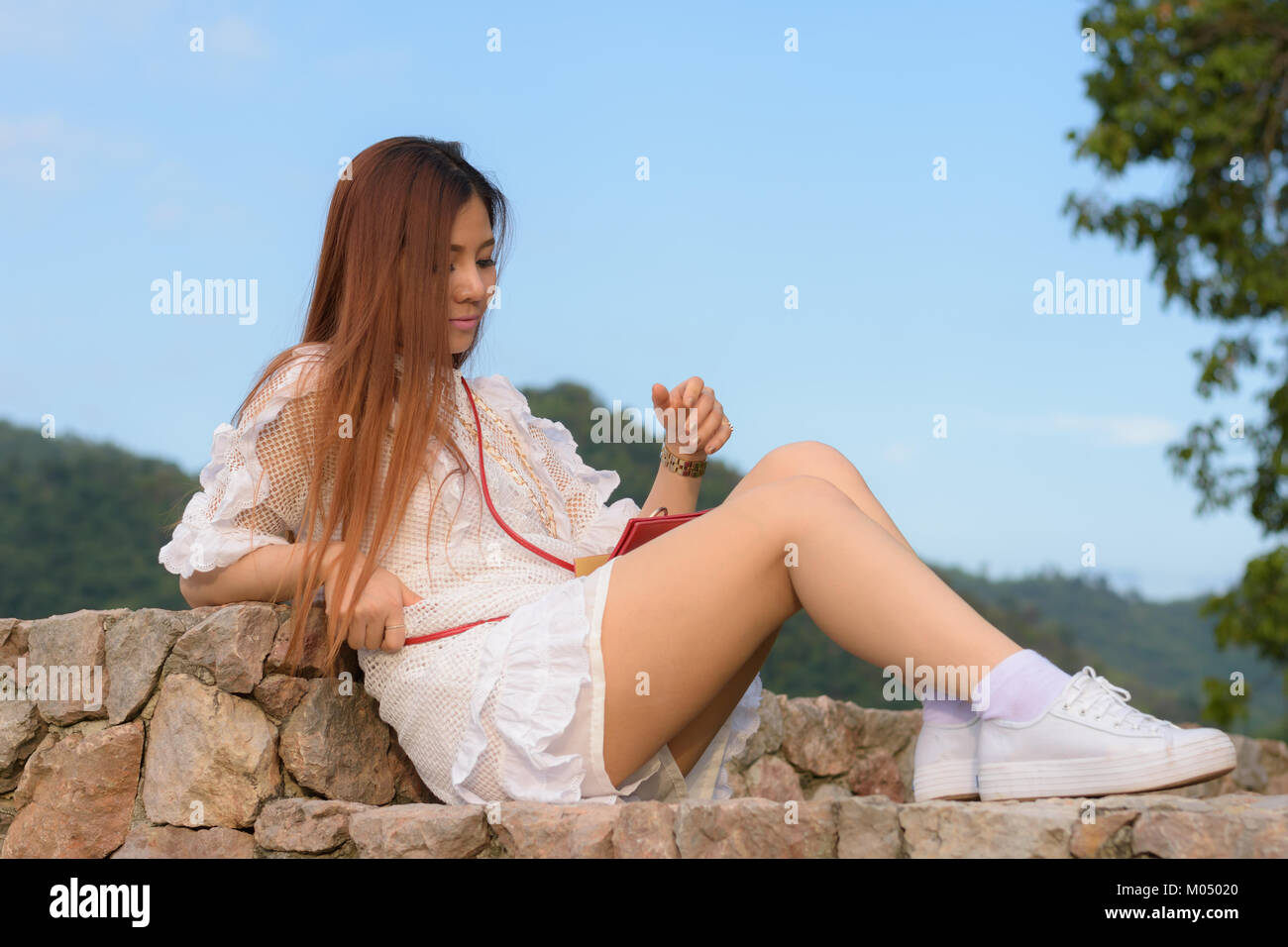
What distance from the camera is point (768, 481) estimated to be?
6.87ft

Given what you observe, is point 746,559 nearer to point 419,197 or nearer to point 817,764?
point 419,197

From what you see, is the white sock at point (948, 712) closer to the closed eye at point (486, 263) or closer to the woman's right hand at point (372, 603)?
the woman's right hand at point (372, 603)

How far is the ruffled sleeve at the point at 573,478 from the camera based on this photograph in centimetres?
246

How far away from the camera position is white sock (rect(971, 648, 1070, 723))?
164 cm

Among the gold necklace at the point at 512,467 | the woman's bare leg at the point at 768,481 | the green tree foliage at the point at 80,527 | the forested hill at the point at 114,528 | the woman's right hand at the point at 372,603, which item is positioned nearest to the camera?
the woman's right hand at the point at 372,603

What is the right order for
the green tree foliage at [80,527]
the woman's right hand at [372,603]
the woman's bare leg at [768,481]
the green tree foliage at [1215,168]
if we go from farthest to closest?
the green tree foliage at [80,527] < the green tree foliage at [1215,168] < the woman's bare leg at [768,481] < the woman's right hand at [372,603]

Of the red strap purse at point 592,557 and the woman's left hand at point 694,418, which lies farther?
Answer: the woman's left hand at point 694,418

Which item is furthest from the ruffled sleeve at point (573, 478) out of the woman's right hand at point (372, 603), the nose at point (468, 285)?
the woman's right hand at point (372, 603)

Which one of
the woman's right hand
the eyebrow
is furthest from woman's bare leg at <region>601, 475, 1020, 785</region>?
the eyebrow

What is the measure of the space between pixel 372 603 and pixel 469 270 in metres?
0.66

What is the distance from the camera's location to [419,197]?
2.16 metres
